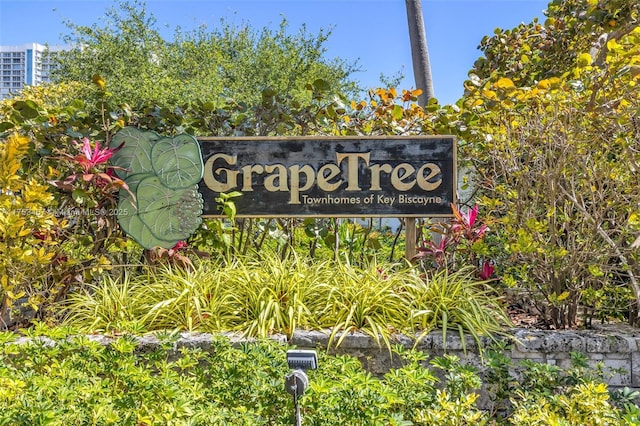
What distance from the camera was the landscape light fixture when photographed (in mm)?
1917

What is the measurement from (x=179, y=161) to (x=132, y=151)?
383 millimetres

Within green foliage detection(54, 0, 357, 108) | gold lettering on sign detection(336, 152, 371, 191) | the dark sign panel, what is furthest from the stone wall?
green foliage detection(54, 0, 357, 108)

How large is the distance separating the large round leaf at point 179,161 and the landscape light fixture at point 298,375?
2.41 m

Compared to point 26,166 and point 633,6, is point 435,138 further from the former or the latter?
point 26,166

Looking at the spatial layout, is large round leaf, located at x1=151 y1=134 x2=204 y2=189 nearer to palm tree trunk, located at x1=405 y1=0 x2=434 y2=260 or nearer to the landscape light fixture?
the landscape light fixture

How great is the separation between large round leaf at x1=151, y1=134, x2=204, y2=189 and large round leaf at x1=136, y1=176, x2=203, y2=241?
2.6 inches

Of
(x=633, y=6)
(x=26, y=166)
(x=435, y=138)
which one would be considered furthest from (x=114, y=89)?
(x=633, y=6)

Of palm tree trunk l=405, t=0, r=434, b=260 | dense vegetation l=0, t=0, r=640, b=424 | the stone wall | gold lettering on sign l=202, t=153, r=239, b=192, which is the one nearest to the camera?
dense vegetation l=0, t=0, r=640, b=424

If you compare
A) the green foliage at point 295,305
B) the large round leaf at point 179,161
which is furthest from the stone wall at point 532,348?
the large round leaf at point 179,161

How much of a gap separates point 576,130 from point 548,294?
1091 millimetres

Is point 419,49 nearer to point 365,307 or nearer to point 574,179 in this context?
point 574,179

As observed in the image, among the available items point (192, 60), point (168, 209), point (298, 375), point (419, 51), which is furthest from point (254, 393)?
point (192, 60)

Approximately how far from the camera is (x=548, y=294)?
10.8 feet

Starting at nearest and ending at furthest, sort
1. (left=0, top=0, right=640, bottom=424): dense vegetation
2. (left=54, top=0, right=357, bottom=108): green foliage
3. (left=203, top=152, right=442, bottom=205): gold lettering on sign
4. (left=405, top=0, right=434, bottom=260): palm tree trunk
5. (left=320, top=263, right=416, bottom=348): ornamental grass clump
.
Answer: (left=0, top=0, right=640, bottom=424): dense vegetation, (left=320, top=263, right=416, bottom=348): ornamental grass clump, (left=203, top=152, right=442, bottom=205): gold lettering on sign, (left=405, top=0, right=434, bottom=260): palm tree trunk, (left=54, top=0, right=357, bottom=108): green foliage
